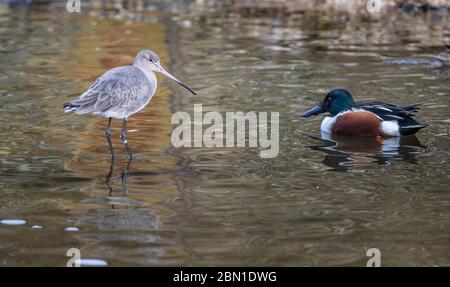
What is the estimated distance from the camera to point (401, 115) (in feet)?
39.4

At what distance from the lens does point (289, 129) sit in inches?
490

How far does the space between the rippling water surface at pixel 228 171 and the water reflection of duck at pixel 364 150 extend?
0.03 m

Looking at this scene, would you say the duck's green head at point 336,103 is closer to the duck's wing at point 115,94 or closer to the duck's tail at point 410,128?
the duck's tail at point 410,128

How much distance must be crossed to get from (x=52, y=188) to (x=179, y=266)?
2.65 m

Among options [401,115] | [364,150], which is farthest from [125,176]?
[401,115]

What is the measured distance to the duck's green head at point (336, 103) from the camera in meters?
12.6

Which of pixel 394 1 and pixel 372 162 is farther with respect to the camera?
pixel 394 1

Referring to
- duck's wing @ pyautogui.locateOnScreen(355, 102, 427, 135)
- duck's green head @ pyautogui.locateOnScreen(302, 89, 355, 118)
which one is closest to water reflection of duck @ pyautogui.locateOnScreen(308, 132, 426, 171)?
duck's wing @ pyautogui.locateOnScreen(355, 102, 427, 135)

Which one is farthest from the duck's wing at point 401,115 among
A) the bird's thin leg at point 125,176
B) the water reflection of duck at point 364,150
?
the bird's thin leg at point 125,176

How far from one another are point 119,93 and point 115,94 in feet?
0.17
